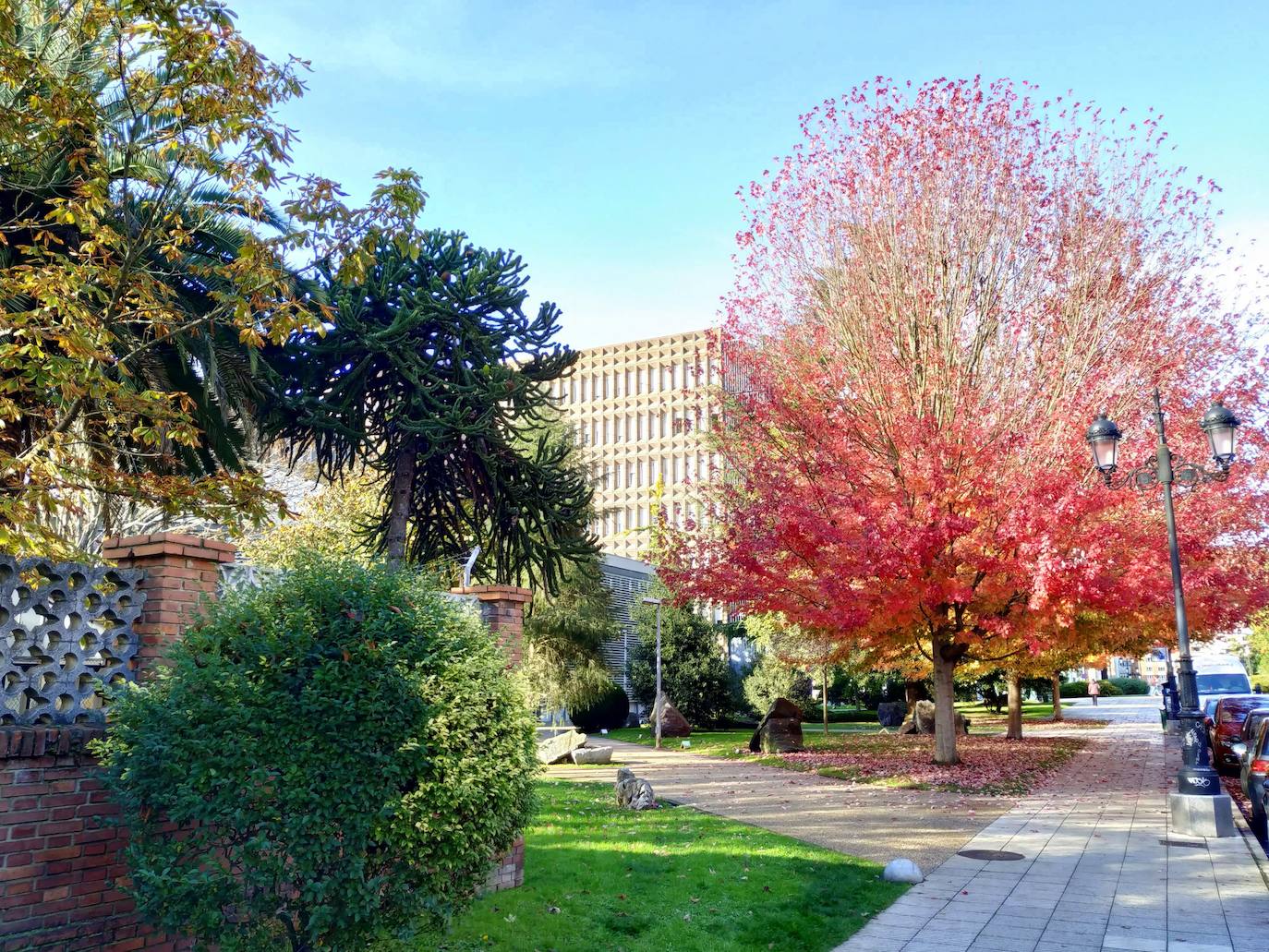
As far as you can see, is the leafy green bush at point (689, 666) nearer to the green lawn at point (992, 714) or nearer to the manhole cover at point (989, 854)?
the green lawn at point (992, 714)

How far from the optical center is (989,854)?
10273mm

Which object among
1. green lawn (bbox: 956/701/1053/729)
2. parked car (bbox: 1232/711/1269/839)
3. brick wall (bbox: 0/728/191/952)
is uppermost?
brick wall (bbox: 0/728/191/952)

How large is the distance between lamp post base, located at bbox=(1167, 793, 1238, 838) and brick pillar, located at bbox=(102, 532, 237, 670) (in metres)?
11.5

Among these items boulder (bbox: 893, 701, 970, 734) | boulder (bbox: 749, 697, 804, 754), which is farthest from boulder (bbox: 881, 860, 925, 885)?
boulder (bbox: 893, 701, 970, 734)

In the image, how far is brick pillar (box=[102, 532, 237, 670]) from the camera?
565cm

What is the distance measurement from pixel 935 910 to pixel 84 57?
1104 centimetres

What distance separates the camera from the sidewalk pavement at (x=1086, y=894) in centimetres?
698

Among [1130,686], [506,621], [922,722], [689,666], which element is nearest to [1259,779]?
[506,621]

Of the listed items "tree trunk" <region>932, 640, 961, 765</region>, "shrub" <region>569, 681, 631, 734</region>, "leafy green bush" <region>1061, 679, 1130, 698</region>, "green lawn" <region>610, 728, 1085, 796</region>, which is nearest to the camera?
"green lawn" <region>610, 728, 1085, 796</region>

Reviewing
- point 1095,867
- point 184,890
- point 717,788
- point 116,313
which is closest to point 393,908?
point 184,890

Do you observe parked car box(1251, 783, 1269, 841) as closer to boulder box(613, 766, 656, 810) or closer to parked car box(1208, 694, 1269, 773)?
parked car box(1208, 694, 1269, 773)

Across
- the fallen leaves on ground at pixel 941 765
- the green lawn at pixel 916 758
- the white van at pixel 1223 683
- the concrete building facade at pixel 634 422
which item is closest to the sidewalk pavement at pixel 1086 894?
the fallen leaves on ground at pixel 941 765

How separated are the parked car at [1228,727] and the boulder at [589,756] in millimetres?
12210

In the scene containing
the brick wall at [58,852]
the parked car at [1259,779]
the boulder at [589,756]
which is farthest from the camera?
the boulder at [589,756]
